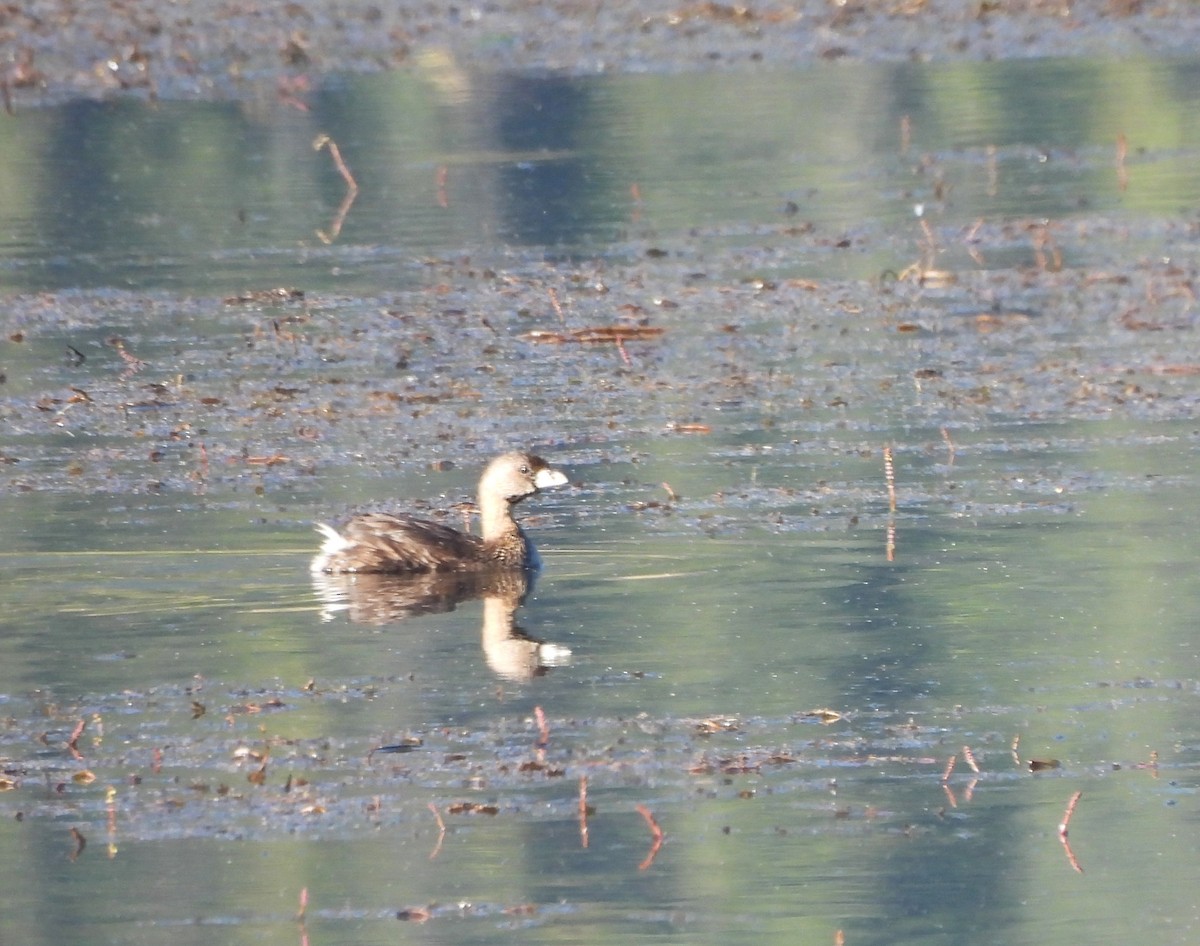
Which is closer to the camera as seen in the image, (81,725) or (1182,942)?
(1182,942)

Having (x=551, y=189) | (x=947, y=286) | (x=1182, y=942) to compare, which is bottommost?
(x=1182, y=942)

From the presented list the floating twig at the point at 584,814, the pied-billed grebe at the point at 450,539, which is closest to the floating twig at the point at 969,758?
the floating twig at the point at 584,814

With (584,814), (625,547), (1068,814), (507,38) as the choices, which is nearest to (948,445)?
(625,547)

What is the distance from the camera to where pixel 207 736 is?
830 centimetres

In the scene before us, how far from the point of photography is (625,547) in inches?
419

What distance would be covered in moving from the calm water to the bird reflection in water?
77mm

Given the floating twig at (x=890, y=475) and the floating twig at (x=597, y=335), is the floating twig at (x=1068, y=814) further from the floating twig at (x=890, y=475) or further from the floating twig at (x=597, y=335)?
the floating twig at (x=597, y=335)

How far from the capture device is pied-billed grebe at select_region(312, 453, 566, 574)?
1041 centimetres

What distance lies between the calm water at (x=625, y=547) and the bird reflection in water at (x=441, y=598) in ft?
0.25

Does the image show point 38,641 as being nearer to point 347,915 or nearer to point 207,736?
point 207,736

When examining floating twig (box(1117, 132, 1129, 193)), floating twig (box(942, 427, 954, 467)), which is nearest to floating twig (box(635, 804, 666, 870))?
floating twig (box(942, 427, 954, 467))

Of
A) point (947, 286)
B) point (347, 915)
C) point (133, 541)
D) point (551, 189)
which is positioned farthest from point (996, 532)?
point (551, 189)

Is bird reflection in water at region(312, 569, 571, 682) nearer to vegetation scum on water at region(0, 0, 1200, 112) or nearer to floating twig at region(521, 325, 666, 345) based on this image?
floating twig at region(521, 325, 666, 345)

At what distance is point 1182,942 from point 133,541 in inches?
207
